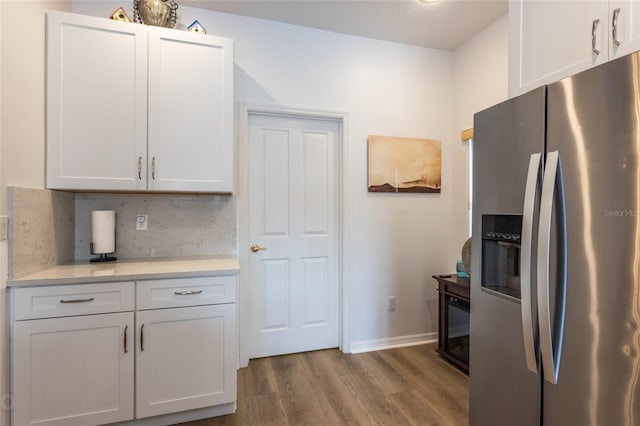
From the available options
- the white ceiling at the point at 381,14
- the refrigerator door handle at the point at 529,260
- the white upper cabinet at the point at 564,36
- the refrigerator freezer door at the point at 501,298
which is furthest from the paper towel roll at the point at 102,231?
the white upper cabinet at the point at 564,36

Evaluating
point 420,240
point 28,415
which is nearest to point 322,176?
point 420,240

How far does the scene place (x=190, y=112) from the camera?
6.77 feet

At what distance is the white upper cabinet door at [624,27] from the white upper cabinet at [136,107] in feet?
6.19

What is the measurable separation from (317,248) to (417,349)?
49.7 inches

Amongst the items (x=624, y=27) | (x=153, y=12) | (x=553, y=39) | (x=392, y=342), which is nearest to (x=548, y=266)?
(x=624, y=27)

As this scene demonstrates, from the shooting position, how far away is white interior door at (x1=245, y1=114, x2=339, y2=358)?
2.68 metres

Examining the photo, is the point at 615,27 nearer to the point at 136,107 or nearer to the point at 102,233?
the point at 136,107

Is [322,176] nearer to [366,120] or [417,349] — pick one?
[366,120]

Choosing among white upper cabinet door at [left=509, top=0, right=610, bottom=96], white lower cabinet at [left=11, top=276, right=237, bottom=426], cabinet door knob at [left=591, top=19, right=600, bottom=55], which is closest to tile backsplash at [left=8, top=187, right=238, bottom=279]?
white lower cabinet at [left=11, top=276, right=237, bottom=426]

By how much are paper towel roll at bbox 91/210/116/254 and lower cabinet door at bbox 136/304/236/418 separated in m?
0.61

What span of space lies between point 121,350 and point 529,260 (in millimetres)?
1963

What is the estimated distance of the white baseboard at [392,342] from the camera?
9.30ft

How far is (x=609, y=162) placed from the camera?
0.95 metres

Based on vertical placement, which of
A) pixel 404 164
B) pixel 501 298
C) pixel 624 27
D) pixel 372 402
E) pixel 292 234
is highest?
pixel 624 27
